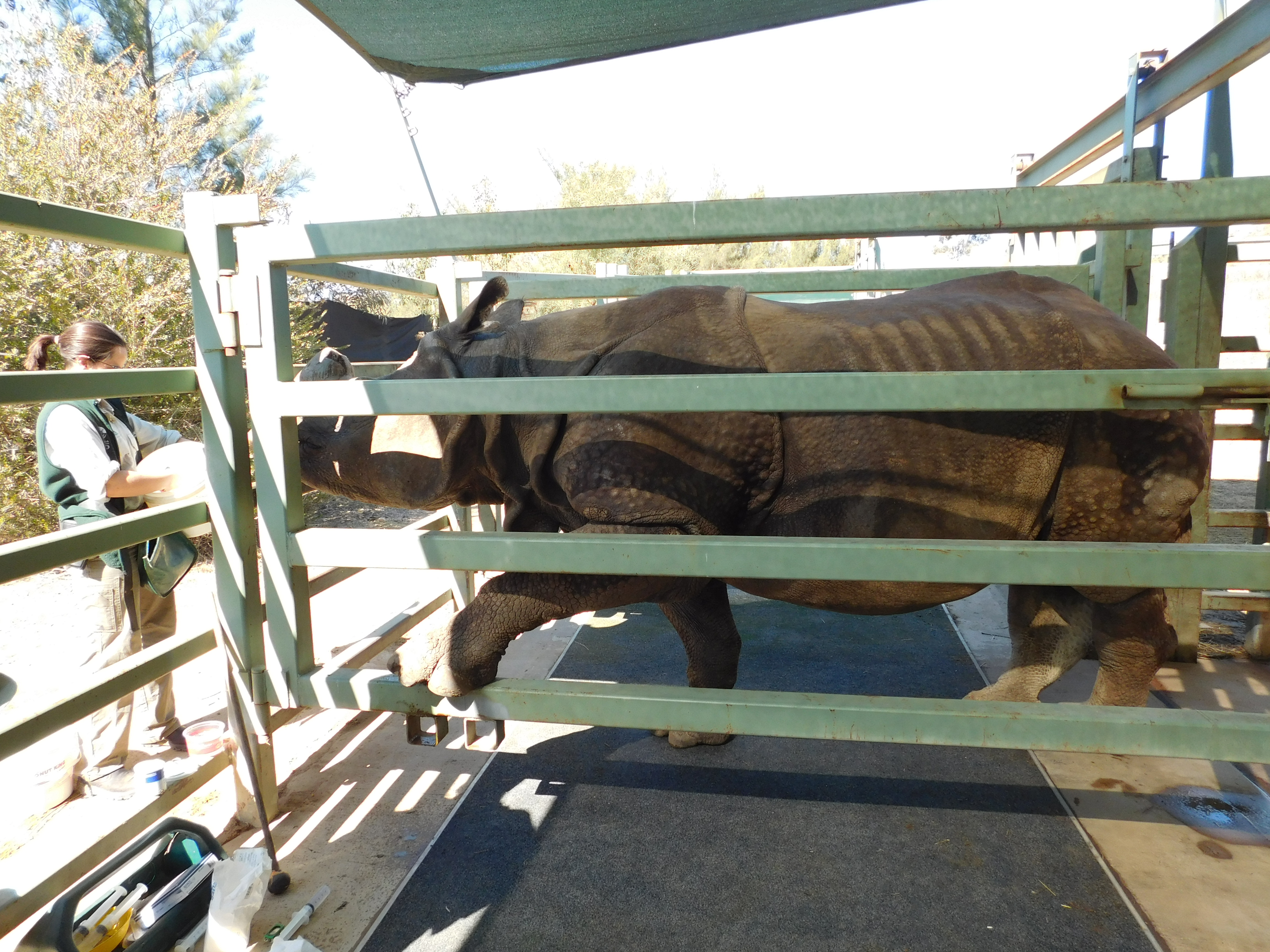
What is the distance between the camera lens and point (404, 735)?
3465 mm

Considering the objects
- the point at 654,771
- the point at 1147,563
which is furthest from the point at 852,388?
the point at 654,771

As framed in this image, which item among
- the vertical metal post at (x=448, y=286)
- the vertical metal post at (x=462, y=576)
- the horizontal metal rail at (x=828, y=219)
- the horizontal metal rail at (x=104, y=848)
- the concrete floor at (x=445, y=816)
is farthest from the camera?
the vertical metal post at (x=448, y=286)

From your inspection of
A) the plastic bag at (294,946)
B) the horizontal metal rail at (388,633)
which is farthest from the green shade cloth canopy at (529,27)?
the plastic bag at (294,946)

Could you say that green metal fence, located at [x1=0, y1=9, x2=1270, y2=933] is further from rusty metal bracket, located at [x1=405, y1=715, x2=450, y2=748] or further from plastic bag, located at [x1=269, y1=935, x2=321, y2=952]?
plastic bag, located at [x1=269, y1=935, x2=321, y2=952]

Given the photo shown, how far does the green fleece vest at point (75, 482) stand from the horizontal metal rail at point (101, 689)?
0.92m

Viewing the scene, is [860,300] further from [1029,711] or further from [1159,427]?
[1029,711]

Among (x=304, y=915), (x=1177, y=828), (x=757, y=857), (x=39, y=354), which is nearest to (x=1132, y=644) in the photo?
(x=1177, y=828)

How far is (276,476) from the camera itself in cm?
236

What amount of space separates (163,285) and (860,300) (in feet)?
23.6

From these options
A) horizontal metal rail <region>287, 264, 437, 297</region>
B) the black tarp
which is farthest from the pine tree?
horizontal metal rail <region>287, 264, 437, 297</region>

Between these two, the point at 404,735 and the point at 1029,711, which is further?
the point at 404,735

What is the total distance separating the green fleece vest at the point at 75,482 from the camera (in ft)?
10.2

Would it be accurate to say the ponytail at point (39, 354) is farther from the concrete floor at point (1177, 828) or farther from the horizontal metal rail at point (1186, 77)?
the concrete floor at point (1177, 828)

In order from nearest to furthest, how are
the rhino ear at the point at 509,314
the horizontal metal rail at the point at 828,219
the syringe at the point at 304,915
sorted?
1. the horizontal metal rail at the point at 828,219
2. the syringe at the point at 304,915
3. the rhino ear at the point at 509,314
